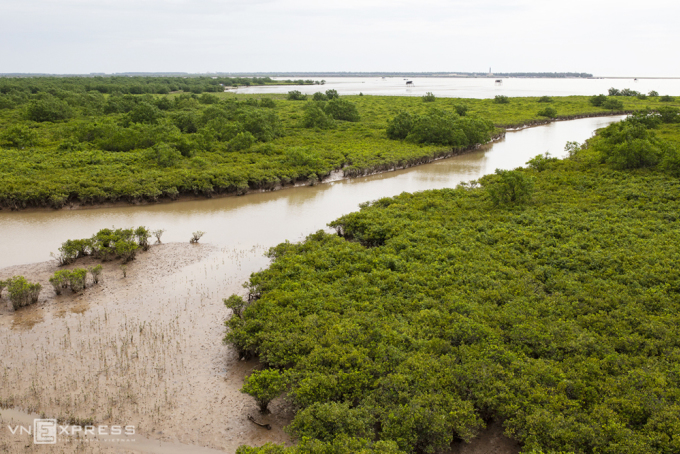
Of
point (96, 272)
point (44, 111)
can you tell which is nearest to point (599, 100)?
point (44, 111)

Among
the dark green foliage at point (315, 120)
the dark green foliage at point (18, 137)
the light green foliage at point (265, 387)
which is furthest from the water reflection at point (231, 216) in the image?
the dark green foliage at point (315, 120)

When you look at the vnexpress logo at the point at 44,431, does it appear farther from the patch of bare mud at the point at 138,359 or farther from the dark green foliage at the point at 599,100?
the dark green foliage at the point at 599,100

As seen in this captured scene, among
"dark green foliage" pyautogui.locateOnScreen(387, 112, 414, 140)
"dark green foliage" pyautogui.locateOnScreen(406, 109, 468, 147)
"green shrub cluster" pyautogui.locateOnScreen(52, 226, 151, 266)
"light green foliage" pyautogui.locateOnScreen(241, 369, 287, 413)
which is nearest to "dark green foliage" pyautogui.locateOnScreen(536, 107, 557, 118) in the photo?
"dark green foliage" pyautogui.locateOnScreen(406, 109, 468, 147)

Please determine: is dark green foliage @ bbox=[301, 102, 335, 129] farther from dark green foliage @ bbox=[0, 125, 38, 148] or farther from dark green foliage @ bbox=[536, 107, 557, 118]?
dark green foliage @ bbox=[536, 107, 557, 118]

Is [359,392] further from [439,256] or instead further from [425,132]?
[425,132]

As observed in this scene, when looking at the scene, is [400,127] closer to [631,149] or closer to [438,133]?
[438,133]

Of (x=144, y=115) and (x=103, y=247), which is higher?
(x=144, y=115)
